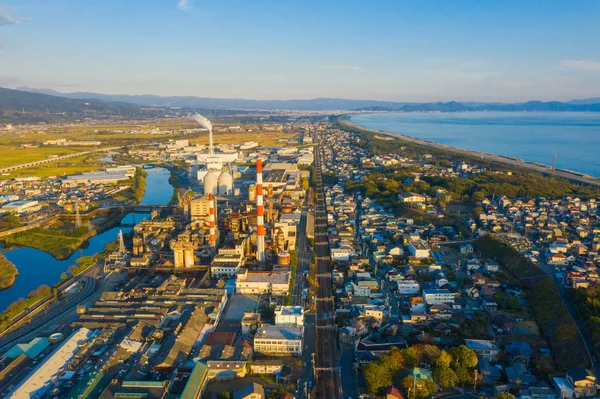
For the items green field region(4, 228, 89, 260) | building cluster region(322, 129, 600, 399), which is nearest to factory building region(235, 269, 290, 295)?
building cluster region(322, 129, 600, 399)

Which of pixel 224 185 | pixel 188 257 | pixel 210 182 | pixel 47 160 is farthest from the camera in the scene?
pixel 47 160

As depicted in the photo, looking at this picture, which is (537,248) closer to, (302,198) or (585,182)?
(302,198)

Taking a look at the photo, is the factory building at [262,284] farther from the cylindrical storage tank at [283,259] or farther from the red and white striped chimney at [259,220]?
the red and white striped chimney at [259,220]

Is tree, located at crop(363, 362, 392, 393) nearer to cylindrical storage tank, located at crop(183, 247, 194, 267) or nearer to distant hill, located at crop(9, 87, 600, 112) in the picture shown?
Result: cylindrical storage tank, located at crop(183, 247, 194, 267)

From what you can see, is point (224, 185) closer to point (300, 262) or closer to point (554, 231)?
point (300, 262)

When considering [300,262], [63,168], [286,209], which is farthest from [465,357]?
[63,168]

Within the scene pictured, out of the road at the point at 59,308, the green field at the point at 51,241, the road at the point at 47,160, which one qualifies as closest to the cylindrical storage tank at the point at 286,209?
the road at the point at 59,308

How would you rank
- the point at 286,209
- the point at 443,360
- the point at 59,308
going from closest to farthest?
1. the point at 443,360
2. the point at 59,308
3. the point at 286,209
